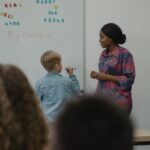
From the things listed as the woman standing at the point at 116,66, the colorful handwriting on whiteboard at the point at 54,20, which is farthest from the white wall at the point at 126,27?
the woman standing at the point at 116,66

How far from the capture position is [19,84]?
105 centimetres

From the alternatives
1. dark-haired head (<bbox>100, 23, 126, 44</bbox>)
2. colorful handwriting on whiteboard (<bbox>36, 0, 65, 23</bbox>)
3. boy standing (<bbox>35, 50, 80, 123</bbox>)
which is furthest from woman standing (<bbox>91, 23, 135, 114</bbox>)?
colorful handwriting on whiteboard (<bbox>36, 0, 65, 23</bbox>)

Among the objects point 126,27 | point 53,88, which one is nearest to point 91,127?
point 53,88

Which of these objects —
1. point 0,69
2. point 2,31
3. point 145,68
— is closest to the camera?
point 0,69

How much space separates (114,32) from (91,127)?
2.69 metres

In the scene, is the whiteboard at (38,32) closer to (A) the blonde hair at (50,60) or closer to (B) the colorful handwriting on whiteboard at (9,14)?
(B) the colorful handwriting on whiteboard at (9,14)

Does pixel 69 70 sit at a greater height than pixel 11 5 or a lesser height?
lesser

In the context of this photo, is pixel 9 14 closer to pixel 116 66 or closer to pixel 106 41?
pixel 106 41

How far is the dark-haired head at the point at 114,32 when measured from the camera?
3.30 meters

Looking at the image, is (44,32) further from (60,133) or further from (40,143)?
(60,133)

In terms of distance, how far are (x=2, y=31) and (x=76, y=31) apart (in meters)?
0.71

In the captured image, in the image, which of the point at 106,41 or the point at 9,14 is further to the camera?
the point at 9,14

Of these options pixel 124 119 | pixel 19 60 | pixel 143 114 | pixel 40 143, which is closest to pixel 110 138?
pixel 124 119

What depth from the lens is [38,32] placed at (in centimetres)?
363
